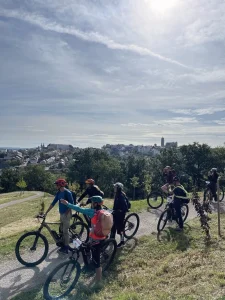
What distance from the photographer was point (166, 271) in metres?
6.42

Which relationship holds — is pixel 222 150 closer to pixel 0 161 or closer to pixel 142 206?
pixel 142 206

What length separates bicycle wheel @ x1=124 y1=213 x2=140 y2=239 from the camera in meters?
8.87

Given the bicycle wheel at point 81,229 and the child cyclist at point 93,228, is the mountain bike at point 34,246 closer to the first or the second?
the bicycle wheel at point 81,229

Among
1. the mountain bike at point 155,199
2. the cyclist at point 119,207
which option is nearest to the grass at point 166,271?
the cyclist at point 119,207

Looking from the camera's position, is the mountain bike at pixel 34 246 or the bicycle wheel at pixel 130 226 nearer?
the mountain bike at pixel 34 246

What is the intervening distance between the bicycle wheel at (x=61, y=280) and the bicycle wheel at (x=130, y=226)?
10.7 feet

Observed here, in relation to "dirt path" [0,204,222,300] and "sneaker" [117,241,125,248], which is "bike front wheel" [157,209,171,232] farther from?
"dirt path" [0,204,222,300]

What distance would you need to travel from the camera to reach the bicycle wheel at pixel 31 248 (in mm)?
6742

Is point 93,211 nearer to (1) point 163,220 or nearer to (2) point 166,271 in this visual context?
(2) point 166,271

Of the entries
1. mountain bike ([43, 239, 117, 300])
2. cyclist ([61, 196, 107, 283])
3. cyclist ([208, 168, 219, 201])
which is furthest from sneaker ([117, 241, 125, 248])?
cyclist ([208, 168, 219, 201])

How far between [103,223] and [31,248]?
2541mm

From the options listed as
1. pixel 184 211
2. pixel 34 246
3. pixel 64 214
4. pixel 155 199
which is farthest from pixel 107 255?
pixel 155 199

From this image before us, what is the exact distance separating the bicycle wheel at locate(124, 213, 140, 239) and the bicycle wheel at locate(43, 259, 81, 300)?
10.7 feet

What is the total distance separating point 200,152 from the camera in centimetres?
4566
